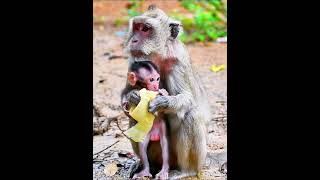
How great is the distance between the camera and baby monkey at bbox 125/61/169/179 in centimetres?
625

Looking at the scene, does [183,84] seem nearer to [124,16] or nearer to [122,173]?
[122,173]

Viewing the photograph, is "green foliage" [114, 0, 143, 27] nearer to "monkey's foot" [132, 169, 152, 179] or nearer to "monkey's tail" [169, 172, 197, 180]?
"monkey's tail" [169, 172, 197, 180]

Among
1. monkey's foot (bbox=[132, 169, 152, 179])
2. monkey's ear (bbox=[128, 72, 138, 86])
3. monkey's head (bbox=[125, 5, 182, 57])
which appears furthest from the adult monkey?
monkey's foot (bbox=[132, 169, 152, 179])

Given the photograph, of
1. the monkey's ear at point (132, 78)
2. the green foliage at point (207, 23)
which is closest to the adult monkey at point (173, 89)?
the monkey's ear at point (132, 78)

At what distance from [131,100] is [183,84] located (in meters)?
0.60

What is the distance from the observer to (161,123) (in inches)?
256

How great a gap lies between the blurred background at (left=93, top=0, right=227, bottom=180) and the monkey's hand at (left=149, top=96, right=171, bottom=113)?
0.98 m

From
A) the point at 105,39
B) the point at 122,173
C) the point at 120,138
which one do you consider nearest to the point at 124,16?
the point at 105,39

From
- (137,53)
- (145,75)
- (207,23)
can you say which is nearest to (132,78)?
(145,75)

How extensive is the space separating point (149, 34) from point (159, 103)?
2.42 feet

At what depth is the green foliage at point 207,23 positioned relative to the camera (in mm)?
13023

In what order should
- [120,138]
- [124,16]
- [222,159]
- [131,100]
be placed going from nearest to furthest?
[131,100] → [222,159] → [120,138] → [124,16]

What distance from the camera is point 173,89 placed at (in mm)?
6508

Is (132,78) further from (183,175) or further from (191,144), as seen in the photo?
(183,175)
